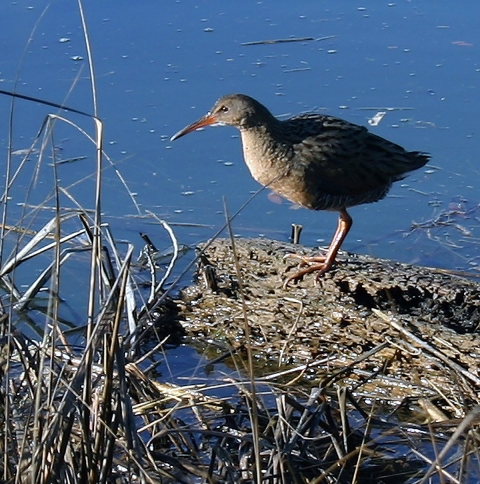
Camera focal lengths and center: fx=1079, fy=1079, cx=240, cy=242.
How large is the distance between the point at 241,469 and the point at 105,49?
529cm

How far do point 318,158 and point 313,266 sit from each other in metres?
0.78

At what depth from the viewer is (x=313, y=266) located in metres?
5.11

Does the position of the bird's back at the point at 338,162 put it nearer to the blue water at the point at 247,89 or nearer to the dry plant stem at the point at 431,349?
the blue water at the point at 247,89

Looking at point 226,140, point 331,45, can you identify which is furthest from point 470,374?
point 331,45

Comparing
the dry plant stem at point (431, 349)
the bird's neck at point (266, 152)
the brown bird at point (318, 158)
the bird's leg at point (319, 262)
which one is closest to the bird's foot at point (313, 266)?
the bird's leg at point (319, 262)

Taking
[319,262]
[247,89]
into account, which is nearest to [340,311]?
[319,262]

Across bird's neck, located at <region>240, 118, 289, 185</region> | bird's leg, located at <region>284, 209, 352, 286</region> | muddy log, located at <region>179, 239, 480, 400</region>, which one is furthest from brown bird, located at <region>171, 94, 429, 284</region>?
muddy log, located at <region>179, 239, 480, 400</region>

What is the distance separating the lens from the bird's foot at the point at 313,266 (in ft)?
16.8

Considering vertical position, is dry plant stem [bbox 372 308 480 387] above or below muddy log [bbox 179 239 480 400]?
above

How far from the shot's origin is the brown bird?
5637 millimetres

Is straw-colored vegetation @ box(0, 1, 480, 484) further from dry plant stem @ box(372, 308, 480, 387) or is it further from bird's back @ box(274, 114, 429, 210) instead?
bird's back @ box(274, 114, 429, 210)

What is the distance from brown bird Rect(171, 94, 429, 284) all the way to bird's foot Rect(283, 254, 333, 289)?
295 mm

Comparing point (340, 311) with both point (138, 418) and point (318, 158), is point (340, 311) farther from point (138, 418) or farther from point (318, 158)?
point (138, 418)

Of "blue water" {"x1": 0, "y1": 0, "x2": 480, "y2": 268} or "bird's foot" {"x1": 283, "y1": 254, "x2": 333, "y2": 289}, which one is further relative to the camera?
"blue water" {"x1": 0, "y1": 0, "x2": 480, "y2": 268}
